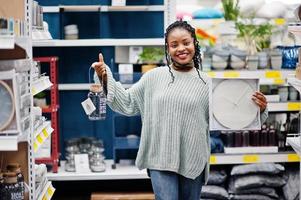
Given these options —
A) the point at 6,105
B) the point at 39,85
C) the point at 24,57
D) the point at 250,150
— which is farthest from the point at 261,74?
the point at 6,105

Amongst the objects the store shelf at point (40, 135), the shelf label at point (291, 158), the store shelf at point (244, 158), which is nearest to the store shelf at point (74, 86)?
the store shelf at point (244, 158)

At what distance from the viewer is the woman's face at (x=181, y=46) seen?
11.2 feet

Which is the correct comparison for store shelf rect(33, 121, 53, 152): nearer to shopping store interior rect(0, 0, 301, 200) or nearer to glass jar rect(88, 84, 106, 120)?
glass jar rect(88, 84, 106, 120)

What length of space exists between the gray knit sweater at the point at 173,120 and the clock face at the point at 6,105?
0.89 meters

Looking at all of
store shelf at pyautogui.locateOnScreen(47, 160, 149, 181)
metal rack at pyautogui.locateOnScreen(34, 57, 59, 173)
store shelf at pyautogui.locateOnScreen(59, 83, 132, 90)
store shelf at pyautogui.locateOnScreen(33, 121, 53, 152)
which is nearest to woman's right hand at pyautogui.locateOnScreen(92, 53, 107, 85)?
store shelf at pyautogui.locateOnScreen(33, 121, 53, 152)

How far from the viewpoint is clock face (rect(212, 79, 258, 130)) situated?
340 cm

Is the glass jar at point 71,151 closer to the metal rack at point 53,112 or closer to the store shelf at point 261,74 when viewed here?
the metal rack at point 53,112

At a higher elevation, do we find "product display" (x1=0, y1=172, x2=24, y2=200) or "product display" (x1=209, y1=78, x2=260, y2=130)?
"product display" (x1=209, y1=78, x2=260, y2=130)

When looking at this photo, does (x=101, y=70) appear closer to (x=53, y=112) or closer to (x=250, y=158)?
(x=53, y=112)

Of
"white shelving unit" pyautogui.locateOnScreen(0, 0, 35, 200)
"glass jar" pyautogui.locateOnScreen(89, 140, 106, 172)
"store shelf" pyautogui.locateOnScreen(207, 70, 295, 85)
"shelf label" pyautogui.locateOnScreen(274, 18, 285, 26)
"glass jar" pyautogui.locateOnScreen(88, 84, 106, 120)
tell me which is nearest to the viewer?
"white shelving unit" pyautogui.locateOnScreen(0, 0, 35, 200)

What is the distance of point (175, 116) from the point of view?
3375 mm

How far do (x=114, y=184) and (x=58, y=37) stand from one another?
1.38 metres

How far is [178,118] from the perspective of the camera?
3.38 metres

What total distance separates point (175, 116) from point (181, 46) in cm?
40
